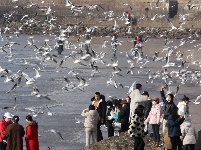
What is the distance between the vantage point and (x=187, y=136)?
580 inches

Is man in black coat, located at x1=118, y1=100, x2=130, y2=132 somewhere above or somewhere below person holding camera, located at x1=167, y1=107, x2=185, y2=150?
above

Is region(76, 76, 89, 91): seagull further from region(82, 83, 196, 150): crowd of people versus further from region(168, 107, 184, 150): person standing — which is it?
region(168, 107, 184, 150): person standing

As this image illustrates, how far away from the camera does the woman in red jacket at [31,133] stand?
47.3ft

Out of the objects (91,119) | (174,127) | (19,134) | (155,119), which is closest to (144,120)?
(155,119)

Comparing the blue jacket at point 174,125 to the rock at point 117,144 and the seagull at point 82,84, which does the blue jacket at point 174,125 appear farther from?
the seagull at point 82,84

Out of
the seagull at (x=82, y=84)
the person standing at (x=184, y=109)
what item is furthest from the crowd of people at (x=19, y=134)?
the seagull at (x=82, y=84)

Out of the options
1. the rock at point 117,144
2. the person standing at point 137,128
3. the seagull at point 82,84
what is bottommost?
the rock at point 117,144

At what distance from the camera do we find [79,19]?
5891cm

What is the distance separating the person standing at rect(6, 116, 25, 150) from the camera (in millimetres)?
14391

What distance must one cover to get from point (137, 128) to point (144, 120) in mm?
1005

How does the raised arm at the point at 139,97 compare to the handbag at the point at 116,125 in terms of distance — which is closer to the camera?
the raised arm at the point at 139,97

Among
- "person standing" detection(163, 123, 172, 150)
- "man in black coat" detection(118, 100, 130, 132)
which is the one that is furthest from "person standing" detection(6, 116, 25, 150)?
"person standing" detection(163, 123, 172, 150)

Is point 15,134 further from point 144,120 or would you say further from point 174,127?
point 174,127

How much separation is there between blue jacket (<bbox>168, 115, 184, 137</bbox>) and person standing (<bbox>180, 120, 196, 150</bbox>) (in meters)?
0.38
